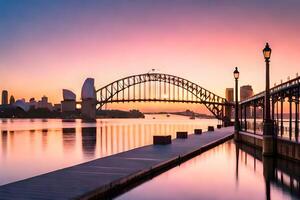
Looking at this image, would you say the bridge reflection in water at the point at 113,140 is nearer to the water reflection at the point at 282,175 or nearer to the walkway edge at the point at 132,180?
the walkway edge at the point at 132,180

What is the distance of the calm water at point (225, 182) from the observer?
15109mm

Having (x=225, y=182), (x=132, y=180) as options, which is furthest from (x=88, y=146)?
(x=132, y=180)

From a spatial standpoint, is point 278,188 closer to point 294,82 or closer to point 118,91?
point 294,82

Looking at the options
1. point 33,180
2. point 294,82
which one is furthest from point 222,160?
point 33,180

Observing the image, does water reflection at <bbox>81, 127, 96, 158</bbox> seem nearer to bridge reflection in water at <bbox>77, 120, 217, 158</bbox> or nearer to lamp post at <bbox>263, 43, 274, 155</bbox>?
bridge reflection in water at <bbox>77, 120, 217, 158</bbox>

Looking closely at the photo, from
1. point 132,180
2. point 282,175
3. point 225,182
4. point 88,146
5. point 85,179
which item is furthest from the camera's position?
point 88,146

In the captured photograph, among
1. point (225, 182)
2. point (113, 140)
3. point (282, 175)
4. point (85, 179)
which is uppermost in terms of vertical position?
point (85, 179)

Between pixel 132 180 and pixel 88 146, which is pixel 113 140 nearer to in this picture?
pixel 88 146

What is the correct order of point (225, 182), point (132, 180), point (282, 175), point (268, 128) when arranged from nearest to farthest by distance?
point (132, 180), point (225, 182), point (282, 175), point (268, 128)

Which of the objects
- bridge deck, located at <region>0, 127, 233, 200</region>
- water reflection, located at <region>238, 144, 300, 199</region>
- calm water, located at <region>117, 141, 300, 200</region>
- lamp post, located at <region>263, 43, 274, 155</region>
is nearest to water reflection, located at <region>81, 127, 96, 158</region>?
bridge deck, located at <region>0, 127, 233, 200</region>

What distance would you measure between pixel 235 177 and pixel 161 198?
18.9 ft

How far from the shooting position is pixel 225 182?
59.0ft

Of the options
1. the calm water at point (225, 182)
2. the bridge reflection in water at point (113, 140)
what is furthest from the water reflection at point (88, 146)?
the calm water at point (225, 182)

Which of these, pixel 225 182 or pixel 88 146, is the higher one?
pixel 225 182
